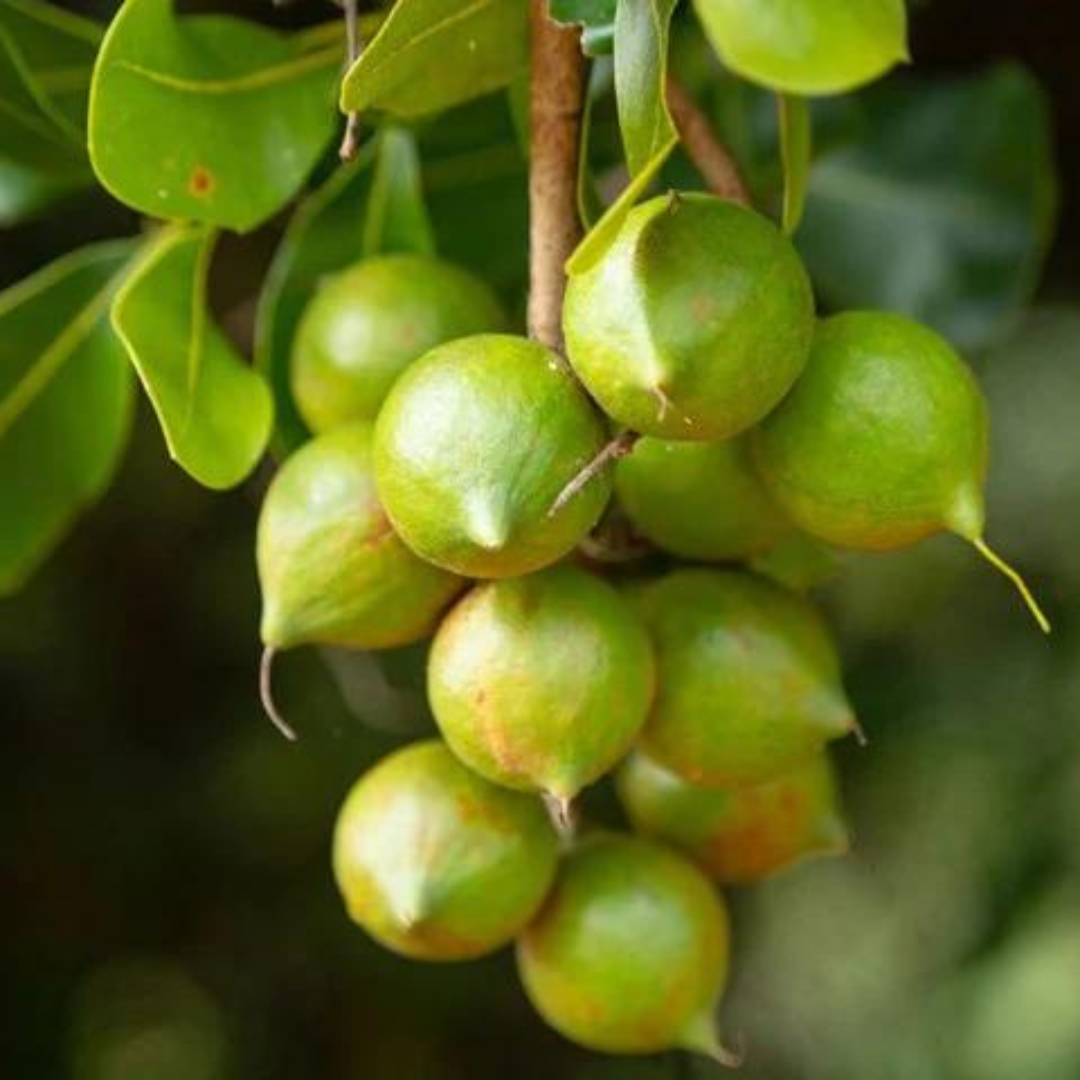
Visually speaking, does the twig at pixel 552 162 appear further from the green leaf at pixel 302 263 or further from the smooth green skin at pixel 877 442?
the green leaf at pixel 302 263

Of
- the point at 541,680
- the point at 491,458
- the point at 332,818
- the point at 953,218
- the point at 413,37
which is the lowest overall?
the point at 332,818

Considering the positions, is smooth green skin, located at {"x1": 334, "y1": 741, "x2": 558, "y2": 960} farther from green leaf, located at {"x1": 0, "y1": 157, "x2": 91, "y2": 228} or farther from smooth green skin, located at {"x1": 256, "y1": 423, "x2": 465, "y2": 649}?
green leaf, located at {"x1": 0, "y1": 157, "x2": 91, "y2": 228}

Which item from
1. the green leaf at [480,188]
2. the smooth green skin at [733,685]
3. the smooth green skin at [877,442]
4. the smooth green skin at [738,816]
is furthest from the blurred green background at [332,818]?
the smooth green skin at [877,442]

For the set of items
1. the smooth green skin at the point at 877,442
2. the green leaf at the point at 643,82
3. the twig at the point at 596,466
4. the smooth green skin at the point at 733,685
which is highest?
the green leaf at the point at 643,82

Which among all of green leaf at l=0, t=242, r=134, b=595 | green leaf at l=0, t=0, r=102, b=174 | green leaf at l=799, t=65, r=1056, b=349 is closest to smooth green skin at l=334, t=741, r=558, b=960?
green leaf at l=0, t=242, r=134, b=595

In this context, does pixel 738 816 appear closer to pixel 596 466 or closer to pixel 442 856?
pixel 442 856

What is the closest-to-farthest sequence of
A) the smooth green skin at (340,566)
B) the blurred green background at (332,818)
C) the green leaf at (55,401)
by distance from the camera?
the smooth green skin at (340,566)
the green leaf at (55,401)
the blurred green background at (332,818)

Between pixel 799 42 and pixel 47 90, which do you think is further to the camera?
pixel 47 90

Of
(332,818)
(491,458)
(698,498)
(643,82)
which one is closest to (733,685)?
(698,498)
